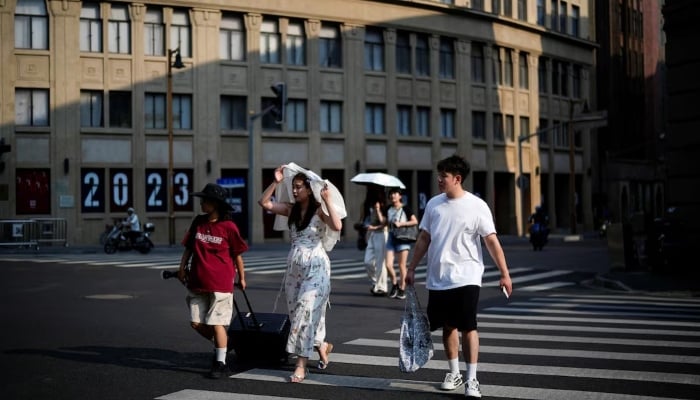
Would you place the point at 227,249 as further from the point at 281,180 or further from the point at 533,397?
the point at 533,397

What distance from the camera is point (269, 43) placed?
42.8 meters

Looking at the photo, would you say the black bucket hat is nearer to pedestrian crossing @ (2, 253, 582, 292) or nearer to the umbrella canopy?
the umbrella canopy

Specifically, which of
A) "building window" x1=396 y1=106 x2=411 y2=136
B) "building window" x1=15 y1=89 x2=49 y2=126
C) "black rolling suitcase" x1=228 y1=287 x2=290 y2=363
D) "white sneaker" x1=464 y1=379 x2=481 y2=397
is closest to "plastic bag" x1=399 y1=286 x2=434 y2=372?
"white sneaker" x1=464 y1=379 x2=481 y2=397

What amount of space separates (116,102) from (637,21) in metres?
46.2

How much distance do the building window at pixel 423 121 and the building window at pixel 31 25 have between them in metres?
19.8

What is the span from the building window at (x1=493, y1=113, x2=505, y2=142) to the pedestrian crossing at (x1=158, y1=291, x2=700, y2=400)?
4010 cm

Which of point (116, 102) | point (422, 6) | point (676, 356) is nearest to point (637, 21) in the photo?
point (422, 6)

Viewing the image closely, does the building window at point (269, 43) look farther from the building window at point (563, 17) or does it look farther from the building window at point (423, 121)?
the building window at point (563, 17)

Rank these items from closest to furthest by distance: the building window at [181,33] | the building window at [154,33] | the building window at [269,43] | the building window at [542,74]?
the building window at [154,33] < the building window at [181,33] < the building window at [269,43] < the building window at [542,74]

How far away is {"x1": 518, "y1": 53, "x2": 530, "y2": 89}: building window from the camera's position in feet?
181

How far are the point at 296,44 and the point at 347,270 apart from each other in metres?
23.3

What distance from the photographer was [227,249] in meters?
8.05

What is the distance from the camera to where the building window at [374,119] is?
150 feet

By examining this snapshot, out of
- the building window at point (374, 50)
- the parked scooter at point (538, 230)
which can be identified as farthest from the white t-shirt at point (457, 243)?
the building window at point (374, 50)
